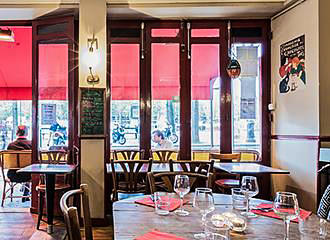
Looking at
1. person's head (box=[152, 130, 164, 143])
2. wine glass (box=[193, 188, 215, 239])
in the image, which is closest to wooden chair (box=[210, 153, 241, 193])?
person's head (box=[152, 130, 164, 143])

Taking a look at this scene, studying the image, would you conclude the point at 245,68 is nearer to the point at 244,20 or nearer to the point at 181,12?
the point at 244,20

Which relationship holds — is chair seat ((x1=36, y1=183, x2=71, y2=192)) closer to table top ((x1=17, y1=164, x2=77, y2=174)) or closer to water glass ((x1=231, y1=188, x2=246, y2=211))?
table top ((x1=17, y1=164, x2=77, y2=174))

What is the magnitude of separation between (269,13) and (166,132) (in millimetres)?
2332

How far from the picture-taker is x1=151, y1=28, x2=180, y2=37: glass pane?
5250mm

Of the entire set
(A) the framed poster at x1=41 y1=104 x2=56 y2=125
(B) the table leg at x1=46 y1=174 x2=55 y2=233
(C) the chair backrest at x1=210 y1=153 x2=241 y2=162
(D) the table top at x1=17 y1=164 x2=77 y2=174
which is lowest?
(B) the table leg at x1=46 y1=174 x2=55 y2=233

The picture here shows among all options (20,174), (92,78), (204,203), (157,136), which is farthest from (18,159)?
(204,203)

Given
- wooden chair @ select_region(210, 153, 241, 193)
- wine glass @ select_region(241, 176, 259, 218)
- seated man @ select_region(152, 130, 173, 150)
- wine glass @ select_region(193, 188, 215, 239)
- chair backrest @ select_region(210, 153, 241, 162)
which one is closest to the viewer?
wine glass @ select_region(193, 188, 215, 239)

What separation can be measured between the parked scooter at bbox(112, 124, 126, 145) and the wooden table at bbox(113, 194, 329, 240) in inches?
125

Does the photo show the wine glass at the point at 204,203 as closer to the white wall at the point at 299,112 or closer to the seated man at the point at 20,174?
the white wall at the point at 299,112

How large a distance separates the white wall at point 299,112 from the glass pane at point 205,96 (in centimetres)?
86

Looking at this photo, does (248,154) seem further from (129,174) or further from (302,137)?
(129,174)

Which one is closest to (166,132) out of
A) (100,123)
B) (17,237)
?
(100,123)

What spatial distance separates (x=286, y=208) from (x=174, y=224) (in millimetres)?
552

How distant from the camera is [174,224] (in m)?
1.75
